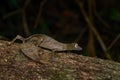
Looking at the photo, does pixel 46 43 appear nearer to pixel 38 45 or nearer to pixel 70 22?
pixel 38 45

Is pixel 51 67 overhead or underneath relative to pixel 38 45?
underneath

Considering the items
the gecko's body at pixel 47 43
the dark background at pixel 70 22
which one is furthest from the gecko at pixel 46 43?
the dark background at pixel 70 22

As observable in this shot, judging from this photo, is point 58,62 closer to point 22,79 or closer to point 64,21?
point 22,79

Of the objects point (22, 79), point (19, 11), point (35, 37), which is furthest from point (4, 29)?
point (22, 79)

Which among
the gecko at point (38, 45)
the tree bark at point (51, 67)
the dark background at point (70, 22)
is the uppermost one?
the dark background at point (70, 22)

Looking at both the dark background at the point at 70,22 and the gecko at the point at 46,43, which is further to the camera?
the dark background at the point at 70,22

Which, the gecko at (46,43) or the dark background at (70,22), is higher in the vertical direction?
the dark background at (70,22)

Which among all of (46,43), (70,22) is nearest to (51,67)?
(46,43)

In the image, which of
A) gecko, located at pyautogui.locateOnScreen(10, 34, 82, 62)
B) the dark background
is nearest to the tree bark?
gecko, located at pyautogui.locateOnScreen(10, 34, 82, 62)

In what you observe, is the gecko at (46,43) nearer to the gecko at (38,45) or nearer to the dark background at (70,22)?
the gecko at (38,45)
